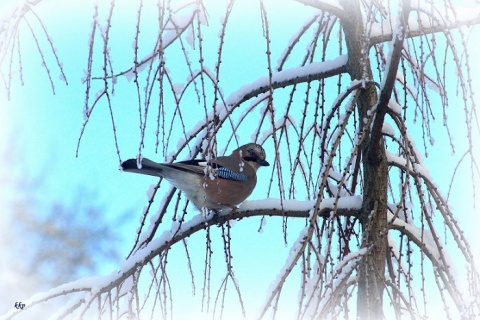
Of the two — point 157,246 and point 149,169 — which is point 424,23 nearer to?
point 149,169

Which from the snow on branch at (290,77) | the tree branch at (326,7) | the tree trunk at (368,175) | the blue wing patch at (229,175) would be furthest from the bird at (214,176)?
the tree branch at (326,7)

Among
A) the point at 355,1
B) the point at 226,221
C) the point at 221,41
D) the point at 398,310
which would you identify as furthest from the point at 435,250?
the point at 221,41

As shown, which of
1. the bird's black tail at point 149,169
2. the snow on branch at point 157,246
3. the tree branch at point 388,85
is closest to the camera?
the tree branch at point 388,85

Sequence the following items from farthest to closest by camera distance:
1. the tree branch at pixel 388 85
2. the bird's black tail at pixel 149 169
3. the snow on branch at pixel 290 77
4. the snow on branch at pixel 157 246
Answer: the bird's black tail at pixel 149 169
the snow on branch at pixel 290 77
the snow on branch at pixel 157 246
the tree branch at pixel 388 85

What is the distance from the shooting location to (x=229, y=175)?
4.02m

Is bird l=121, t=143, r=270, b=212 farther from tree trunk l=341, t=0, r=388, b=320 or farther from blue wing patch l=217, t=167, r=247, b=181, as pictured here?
tree trunk l=341, t=0, r=388, b=320

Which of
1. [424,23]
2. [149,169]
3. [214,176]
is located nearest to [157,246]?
[149,169]

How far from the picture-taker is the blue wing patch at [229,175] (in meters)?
4.02

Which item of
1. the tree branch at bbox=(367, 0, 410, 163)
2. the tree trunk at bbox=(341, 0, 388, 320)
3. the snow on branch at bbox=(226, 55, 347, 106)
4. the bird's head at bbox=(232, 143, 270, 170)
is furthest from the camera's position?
the bird's head at bbox=(232, 143, 270, 170)

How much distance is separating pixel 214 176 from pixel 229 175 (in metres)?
0.29

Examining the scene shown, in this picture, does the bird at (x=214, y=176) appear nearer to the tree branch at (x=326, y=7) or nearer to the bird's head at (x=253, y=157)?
the bird's head at (x=253, y=157)

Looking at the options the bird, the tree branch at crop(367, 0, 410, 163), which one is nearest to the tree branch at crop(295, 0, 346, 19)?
the tree branch at crop(367, 0, 410, 163)

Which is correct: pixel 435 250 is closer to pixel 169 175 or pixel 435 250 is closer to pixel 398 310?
pixel 398 310

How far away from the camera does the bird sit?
10.9 ft
